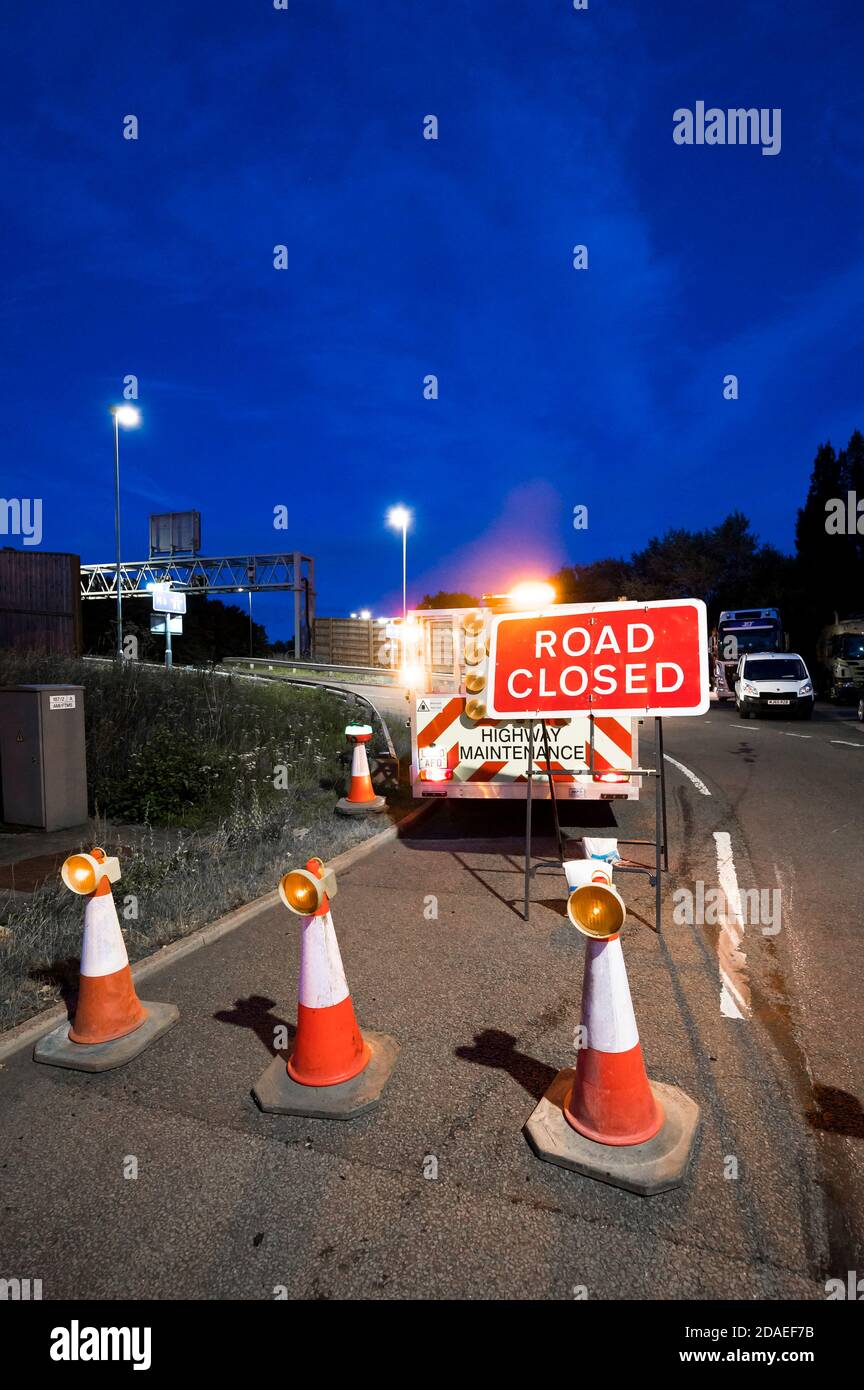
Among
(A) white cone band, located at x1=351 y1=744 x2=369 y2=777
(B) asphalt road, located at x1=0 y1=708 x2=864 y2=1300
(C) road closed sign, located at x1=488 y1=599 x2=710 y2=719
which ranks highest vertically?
(C) road closed sign, located at x1=488 y1=599 x2=710 y2=719

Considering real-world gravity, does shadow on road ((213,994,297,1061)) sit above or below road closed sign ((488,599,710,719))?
below

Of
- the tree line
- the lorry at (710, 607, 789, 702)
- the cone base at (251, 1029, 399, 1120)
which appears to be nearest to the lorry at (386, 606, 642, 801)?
→ the cone base at (251, 1029, 399, 1120)

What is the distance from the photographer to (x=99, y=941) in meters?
3.64

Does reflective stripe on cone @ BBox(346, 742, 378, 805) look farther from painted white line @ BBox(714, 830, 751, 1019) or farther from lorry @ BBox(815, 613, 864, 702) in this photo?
lorry @ BBox(815, 613, 864, 702)

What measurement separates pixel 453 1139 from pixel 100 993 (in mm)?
1860

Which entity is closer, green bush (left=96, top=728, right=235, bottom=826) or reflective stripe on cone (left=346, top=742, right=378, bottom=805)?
green bush (left=96, top=728, right=235, bottom=826)

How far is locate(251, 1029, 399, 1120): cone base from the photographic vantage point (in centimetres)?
303

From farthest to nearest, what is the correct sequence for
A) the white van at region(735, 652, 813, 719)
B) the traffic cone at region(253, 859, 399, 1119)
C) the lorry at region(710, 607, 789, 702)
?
the lorry at region(710, 607, 789, 702) → the white van at region(735, 652, 813, 719) → the traffic cone at region(253, 859, 399, 1119)

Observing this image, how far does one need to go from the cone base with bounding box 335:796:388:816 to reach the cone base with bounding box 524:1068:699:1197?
5.49 m

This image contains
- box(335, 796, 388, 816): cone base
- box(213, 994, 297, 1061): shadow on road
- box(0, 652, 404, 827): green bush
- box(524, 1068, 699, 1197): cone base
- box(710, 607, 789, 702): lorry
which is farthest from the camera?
box(710, 607, 789, 702): lorry

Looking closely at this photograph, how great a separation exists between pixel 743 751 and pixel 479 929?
10.6 m
